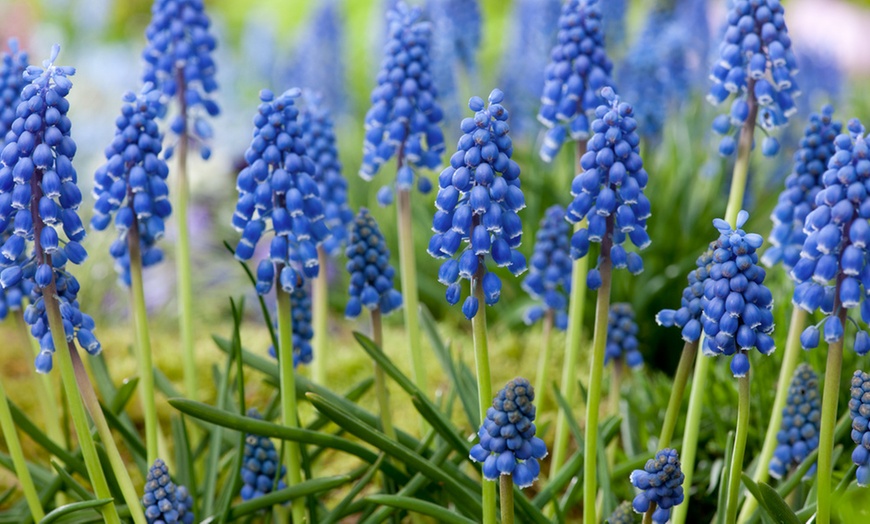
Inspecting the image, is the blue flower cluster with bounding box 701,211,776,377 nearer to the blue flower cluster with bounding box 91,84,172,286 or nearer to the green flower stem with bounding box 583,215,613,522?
the green flower stem with bounding box 583,215,613,522

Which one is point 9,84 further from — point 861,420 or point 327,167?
point 861,420

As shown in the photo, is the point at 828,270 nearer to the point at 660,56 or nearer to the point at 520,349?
the point at 520,349

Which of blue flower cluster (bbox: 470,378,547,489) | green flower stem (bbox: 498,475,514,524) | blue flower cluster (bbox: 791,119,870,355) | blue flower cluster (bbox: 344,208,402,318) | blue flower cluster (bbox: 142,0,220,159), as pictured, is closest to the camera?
blue flower cluster (bbox: 791,119,870,355)

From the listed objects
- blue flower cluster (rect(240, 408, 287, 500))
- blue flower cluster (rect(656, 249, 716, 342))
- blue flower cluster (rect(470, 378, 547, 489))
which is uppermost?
blue flower cluster (rect(656, 249, 716, 342))

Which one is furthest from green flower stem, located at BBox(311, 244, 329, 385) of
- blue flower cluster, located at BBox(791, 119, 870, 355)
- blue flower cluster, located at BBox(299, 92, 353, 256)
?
blue flower cluster, located at BBox(791, 119, 870, 355)

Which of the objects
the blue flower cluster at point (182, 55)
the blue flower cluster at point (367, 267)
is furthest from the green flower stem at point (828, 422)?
the blue flower cluster at point (182, 55)

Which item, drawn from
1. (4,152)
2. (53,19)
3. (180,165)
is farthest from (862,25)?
(4,152)
